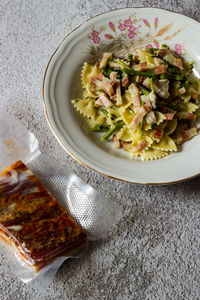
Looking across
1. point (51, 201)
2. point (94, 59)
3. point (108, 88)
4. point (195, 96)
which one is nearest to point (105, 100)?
point (108, 88)

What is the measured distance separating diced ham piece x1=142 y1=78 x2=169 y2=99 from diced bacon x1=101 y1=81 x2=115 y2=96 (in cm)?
27

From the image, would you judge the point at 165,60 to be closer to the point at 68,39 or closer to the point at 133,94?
the point at 133,94

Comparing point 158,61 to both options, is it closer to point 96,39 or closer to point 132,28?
point 132,28

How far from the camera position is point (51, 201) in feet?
9.95

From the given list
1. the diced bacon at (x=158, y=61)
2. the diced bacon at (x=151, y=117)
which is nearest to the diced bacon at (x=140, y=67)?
the diced bacon at (x=158, y=61)

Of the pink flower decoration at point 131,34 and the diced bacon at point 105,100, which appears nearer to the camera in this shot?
the diced bacon at point 105,100

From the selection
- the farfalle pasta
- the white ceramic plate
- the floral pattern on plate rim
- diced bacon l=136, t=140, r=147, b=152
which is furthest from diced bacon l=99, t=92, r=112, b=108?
the floral pattern on plate rim

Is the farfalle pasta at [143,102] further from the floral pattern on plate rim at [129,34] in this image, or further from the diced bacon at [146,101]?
the floral pattern on plate rim at [129,34]

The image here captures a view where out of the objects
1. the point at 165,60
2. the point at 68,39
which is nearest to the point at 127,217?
the point at 165,60

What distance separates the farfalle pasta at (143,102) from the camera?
10.4 ft

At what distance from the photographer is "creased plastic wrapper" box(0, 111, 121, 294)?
9.46 feet

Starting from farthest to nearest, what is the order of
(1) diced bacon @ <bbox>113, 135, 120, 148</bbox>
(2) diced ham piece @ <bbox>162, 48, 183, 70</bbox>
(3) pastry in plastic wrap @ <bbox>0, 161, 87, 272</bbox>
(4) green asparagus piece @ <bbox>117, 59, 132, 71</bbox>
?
(2) diced ham piece @ <bbox>162, 48, 183, 70</bbox> < (4) green asparagus piece @ <bbox>117, 59, 132, 71</bbox> < (1) diced bacon @ <bbox>113, 135, 120, 148</bbox> < (3) pastry in plastic wrap @ <bbox>0, 161, 87, 272</bbox>

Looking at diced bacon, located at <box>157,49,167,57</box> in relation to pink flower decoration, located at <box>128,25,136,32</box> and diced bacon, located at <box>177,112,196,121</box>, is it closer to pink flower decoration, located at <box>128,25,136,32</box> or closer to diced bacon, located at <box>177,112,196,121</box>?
pink flower decoration, located at <box>128,25,136,32</box>

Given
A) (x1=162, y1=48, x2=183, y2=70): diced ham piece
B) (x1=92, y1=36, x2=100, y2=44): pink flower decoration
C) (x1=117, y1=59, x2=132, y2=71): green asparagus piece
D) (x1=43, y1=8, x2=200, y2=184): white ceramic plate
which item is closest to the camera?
(x1=43, y1=8, x2=200, y2=184): white ceramic plate
